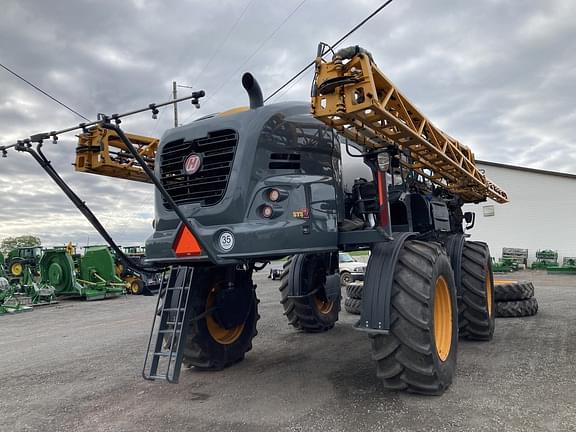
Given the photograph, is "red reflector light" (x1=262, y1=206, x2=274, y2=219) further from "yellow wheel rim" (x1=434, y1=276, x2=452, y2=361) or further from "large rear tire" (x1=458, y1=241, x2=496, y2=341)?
"large rear tire" (x1=458, y1=241, x2=496, y2=341)

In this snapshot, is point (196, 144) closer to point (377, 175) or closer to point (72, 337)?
point (377, 175)

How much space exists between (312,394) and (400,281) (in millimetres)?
1408

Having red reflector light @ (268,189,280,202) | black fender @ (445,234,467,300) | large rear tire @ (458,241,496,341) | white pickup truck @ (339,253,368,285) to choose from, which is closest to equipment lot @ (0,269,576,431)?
large rear tire @ (458,241,496,341)

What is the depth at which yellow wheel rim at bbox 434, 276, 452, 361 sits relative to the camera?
4745 millimetres

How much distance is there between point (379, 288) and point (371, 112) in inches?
61.6

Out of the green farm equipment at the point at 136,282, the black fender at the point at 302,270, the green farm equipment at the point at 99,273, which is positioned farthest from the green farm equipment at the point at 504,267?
the black fender at the point at 302,270

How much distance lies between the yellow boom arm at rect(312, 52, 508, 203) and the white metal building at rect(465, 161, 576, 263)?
23.4 m

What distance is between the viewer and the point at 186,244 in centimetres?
411

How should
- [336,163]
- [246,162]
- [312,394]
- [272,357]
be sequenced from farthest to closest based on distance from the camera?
1. [272,357]
2. [336,163]
3. [312,394]
4. [246,162]

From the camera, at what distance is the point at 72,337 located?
8664 millimetres

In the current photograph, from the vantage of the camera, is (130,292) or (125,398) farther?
(130,292)

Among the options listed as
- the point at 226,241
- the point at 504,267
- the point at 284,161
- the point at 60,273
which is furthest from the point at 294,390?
the point at 504,267

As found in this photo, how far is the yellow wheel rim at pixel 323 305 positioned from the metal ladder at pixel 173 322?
3.42 meters

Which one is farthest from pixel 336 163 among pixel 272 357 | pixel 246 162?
pixel 272 357
